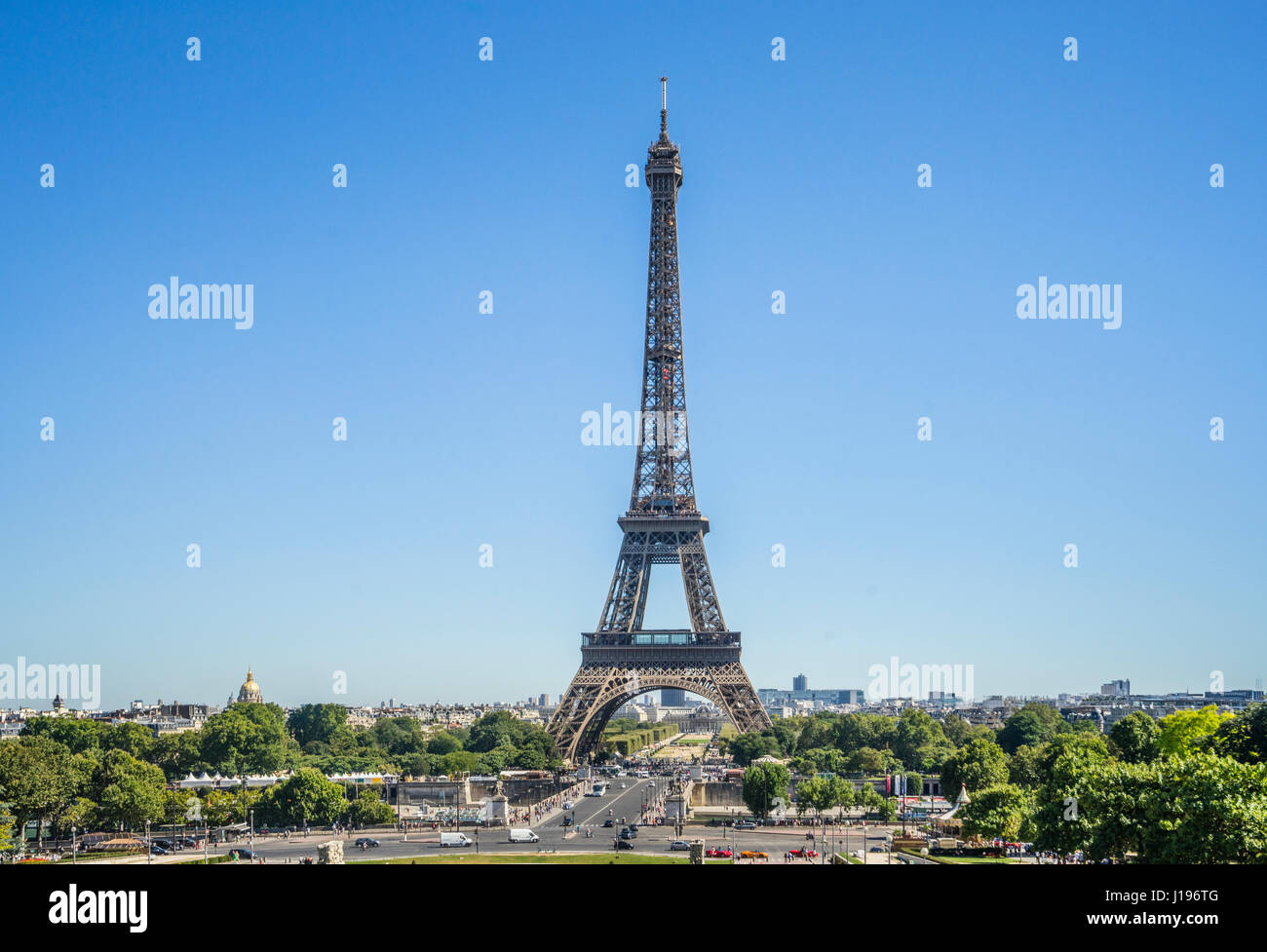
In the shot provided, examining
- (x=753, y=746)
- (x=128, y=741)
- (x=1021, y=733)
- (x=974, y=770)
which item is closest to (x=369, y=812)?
(x=974, y=770)

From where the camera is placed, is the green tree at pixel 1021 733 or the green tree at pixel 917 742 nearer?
the green tree at pixel 1021 733

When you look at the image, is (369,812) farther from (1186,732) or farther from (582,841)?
(1186,732)

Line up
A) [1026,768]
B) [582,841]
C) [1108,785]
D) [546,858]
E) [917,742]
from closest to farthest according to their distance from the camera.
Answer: [1108,785], [546,858], [582,841], [1026,768], [917,742]

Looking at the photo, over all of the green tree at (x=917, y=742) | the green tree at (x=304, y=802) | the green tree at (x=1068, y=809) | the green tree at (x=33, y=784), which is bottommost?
the green tree at (x=917, y=742)

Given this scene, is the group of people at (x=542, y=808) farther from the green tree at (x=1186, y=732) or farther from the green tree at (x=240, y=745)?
the green tree at (x=1186, y=732)

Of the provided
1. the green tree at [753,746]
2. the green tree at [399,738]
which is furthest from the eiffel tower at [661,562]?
the green tree at [399,738]

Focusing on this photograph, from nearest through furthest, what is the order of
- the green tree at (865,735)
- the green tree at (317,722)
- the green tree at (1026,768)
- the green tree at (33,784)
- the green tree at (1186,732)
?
the green tree at (33,784), the green tree at (1186,732), the green tree at (1026,768), the green tree at (865,735), the green tree at (317,722)
